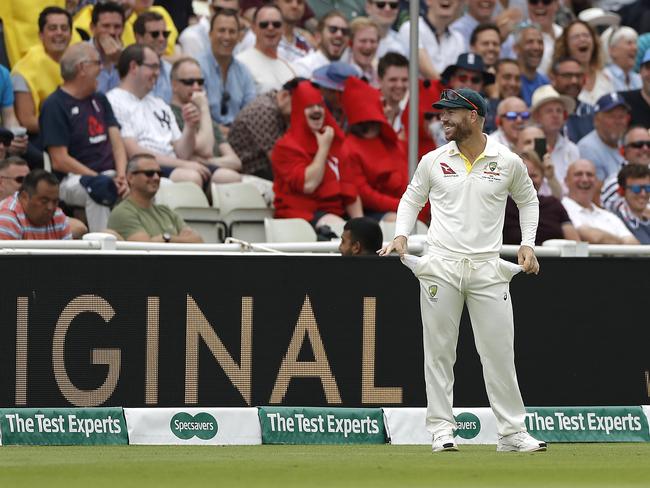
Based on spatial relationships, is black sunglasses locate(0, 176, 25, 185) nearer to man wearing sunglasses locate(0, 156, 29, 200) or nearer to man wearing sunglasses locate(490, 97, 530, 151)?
man wearing sunglasses locate(0, 156, 29, 200)

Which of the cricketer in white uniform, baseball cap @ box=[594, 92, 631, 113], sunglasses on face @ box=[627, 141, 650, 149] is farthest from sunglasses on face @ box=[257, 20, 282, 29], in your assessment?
the cricketer in white uniform

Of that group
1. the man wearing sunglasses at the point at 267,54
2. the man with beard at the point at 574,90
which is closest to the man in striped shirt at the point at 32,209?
the man wearing sunglasses at the point at 267,54

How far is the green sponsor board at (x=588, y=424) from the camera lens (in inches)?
407

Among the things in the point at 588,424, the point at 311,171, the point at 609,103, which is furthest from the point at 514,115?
the point at 588,424

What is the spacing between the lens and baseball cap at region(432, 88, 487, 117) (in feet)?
28.8

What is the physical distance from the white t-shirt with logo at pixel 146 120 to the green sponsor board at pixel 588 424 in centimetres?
501

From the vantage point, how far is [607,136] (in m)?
16.2

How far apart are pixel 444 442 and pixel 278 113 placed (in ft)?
20.3

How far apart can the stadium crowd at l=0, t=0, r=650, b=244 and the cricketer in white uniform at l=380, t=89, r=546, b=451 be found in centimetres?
307

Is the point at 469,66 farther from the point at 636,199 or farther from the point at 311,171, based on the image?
the point at 311,171

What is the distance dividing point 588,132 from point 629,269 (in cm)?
629

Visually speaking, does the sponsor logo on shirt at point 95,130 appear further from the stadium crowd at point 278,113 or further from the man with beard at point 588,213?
the man with beard at point 588,213

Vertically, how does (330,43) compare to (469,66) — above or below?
above

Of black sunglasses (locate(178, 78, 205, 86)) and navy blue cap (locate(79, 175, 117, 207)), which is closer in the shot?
navy blue cap (locate(79, 175, 117, 207))
